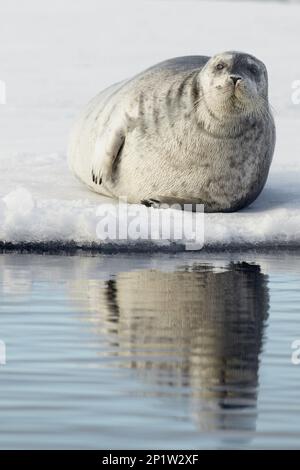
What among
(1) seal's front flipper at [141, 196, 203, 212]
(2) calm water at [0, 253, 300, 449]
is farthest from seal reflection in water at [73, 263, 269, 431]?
(1) seal's front flipper at [141, 196, 203, 212]

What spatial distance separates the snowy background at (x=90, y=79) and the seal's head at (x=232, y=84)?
2.16 ft

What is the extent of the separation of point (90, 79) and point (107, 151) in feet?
22.9

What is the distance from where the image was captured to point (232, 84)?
29.3 ft

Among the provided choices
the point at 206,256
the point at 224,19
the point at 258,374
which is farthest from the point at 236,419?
the point at 224,19

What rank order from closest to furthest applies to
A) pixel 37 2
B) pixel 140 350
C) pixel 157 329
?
pixel 140 350, pixel 157 329, pixel 37 2

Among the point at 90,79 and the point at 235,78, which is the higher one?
the point at 90,79

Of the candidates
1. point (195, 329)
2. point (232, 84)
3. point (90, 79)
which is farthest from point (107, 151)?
point (90, 79)

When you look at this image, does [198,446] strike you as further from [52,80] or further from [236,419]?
[52,80]

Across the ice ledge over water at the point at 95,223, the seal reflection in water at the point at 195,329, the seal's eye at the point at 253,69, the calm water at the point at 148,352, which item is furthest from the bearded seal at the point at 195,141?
the seal reflection in water at the point at 195,329

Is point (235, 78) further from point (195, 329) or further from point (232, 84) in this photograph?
point (195, 329)

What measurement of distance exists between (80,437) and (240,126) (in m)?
5.29

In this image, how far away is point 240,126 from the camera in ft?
30.4

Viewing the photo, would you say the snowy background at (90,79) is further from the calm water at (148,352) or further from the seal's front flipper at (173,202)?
the calm water at (148,352)

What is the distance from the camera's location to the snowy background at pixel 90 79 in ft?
27.5
